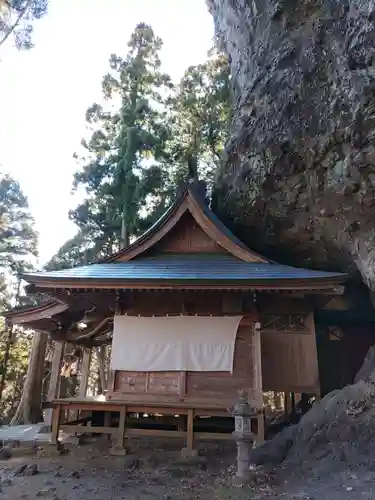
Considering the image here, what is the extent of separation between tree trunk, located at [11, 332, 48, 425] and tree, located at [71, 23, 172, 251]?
17.0 ft

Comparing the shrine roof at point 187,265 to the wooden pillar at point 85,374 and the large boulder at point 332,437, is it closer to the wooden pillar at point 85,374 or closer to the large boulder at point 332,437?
the large boulder at point 332,437

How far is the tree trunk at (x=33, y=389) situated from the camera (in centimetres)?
1400

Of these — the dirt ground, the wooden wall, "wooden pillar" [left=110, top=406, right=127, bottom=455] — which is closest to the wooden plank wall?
→ the wooden wall

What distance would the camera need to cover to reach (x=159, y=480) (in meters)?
6.28

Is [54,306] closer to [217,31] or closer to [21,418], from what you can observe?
[21,418]

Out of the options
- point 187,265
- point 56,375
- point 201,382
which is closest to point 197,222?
point 187,265

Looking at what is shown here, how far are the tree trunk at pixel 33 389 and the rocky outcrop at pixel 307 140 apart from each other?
27.2 feet

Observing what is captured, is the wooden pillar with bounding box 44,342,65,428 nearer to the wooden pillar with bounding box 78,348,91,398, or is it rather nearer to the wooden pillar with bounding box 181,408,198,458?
the wooden pillar with bounding box 78,348,91,398

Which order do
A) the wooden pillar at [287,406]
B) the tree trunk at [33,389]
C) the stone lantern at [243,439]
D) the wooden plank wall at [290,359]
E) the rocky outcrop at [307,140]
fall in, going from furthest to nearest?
1. the tree trunk at [33,389]
2. the wooden pillar at [287,406]
3. the rocky outcrop at [307,140]
4. the wooden plank wall at [290,359]
5. the stone lantern at [243,439]

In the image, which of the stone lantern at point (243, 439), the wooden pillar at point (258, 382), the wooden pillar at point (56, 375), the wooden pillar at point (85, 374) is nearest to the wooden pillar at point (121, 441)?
the wooden pillar at point (56, 375)

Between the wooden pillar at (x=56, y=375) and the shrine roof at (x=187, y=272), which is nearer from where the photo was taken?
the shrine roof at (x=187, y=272)

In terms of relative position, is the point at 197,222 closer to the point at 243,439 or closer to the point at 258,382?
the point at 258,382

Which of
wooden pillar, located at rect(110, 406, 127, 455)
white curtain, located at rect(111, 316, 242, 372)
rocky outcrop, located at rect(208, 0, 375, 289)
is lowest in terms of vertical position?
wooden pillar, located at rect(110, 406, 127, 455)

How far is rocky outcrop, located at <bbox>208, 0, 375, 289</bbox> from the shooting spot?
8.95 meters
